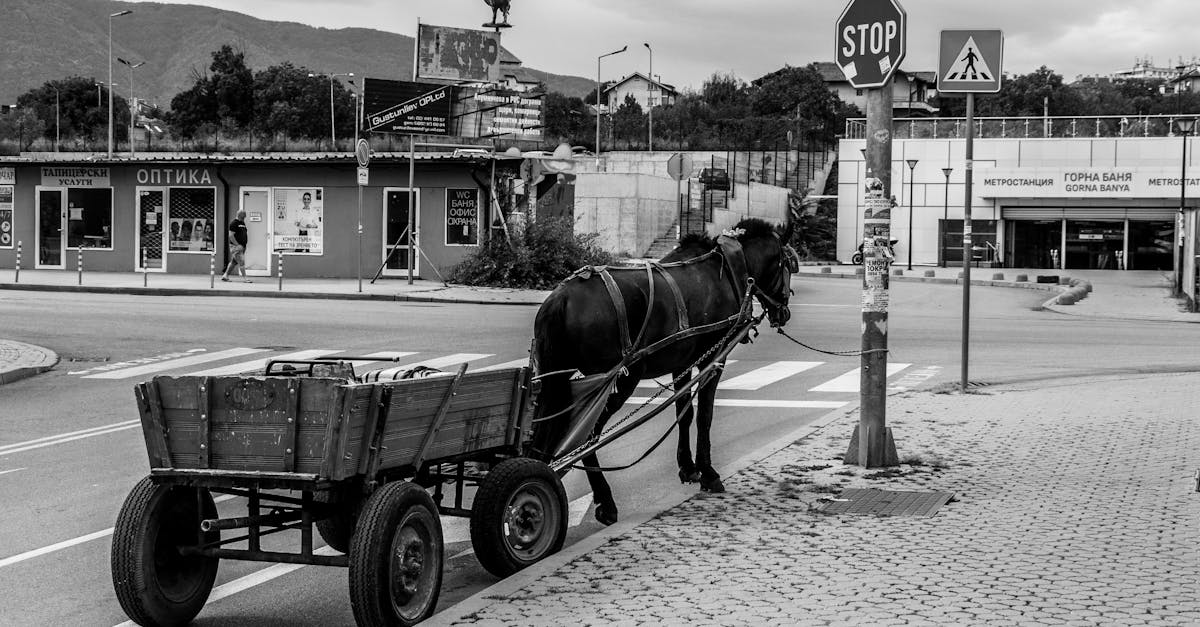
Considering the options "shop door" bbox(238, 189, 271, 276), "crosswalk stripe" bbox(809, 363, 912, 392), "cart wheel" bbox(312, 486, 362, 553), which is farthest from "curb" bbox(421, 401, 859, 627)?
"shop door" bbox(238, 189, 271, 276)

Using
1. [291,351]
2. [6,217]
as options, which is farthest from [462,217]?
[291,351]

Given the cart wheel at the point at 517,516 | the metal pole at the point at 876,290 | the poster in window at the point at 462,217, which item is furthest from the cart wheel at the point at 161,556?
the poster in window at the point at 462,217

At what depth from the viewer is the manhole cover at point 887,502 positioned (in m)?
8.16

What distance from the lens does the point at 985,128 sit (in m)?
62.6

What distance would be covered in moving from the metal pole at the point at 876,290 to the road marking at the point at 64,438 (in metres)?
6.84

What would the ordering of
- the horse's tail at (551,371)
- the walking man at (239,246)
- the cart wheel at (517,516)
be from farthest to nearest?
the walking man at (239,246), the horse's tail at (551,371), the cart wheel at (517,516)

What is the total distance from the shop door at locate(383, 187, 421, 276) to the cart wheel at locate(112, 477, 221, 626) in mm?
30124

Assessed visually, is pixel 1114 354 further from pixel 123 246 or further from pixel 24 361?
pixel 123 246

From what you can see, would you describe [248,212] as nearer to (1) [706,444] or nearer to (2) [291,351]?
(2) [291,351]

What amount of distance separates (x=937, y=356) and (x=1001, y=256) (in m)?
45.9

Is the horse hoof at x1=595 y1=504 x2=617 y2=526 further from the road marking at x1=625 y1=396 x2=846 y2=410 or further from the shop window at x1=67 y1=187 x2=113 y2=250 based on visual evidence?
the shop window at x1=67 y1=187 x2=113 y2=250

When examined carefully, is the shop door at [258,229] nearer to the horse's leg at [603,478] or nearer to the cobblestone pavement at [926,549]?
the cobblestone pavement at [926,549]

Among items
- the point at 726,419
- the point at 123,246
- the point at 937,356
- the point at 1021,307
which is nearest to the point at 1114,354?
the point at 937,356

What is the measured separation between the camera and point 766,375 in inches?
642
